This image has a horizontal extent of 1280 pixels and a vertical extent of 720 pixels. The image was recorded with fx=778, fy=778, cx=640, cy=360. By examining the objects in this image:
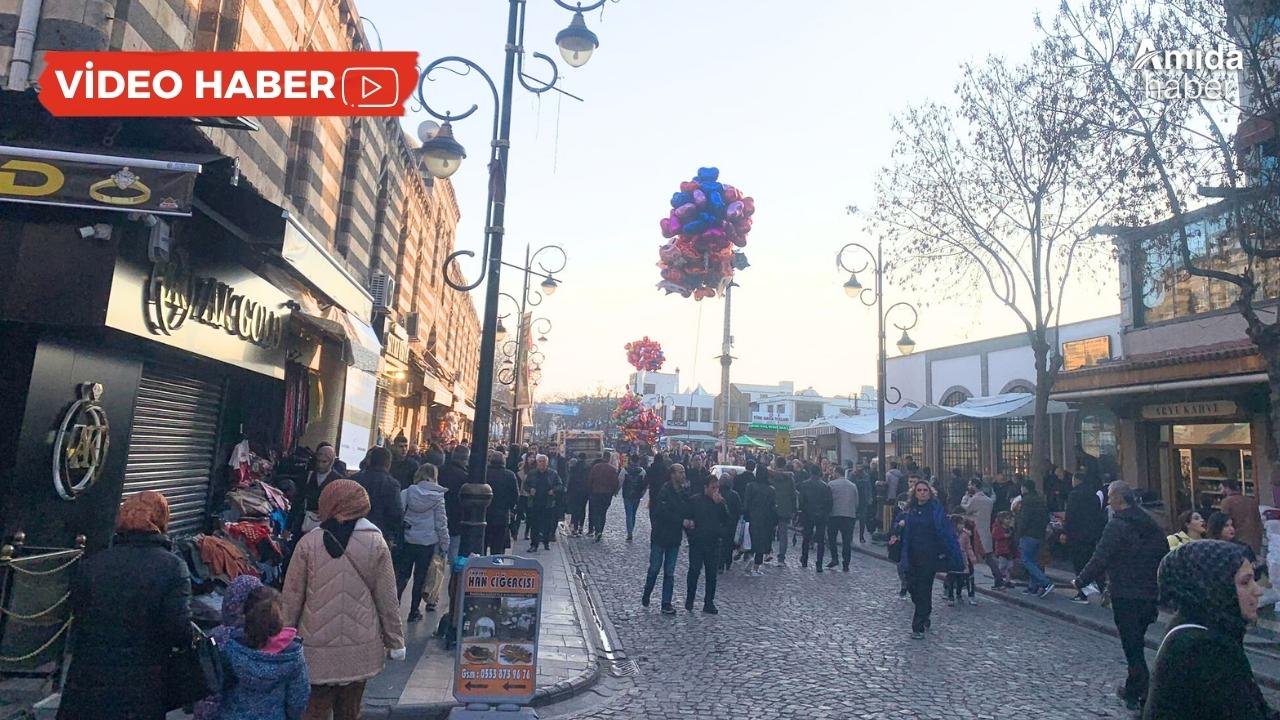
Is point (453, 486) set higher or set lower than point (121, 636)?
higher

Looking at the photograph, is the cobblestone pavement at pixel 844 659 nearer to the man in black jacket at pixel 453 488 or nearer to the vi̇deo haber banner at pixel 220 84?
the man in black jacket at pixel 453 488

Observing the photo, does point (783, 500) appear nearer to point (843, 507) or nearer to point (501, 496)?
point (843, 507)

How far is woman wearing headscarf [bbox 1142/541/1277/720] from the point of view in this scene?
8.71 feet

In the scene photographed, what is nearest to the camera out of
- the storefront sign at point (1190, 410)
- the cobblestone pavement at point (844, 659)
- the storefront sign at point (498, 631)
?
the storefront sign at point (498, 631)

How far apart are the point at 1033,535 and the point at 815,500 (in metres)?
3.34

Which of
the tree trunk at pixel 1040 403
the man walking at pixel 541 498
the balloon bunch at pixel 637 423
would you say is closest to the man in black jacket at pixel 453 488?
the man walking at pixel 541 498

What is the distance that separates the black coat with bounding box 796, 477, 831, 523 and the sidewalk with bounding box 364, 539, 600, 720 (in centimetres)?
524

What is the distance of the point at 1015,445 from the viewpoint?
2531 cm

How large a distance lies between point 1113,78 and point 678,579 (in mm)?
10443

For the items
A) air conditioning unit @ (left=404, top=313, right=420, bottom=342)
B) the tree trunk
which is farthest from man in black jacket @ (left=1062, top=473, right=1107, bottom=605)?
air conditioning unit @ (left=404, top=313, right=420, bottom=342)

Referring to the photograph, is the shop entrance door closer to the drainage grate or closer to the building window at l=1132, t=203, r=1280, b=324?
the building window at l=1132, t=203, r=1280, b=324

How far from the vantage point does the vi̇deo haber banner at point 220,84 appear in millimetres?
5914

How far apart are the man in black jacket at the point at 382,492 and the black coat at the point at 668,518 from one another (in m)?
3.28

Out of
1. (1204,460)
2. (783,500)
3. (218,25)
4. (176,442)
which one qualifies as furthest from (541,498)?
(1204,460)
